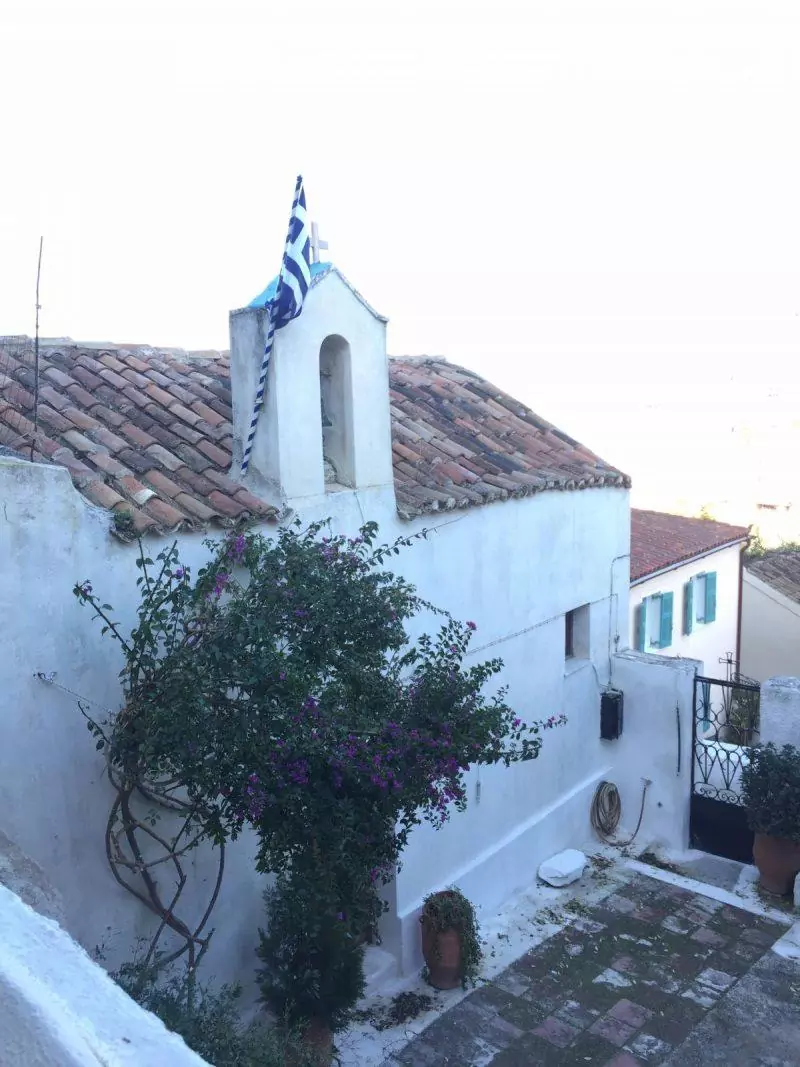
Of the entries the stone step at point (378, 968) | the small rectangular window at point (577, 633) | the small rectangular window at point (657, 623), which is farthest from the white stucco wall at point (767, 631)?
the stone step at point (378, 968)

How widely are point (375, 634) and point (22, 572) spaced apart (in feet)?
6.76

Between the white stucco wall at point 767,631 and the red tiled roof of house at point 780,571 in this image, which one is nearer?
the white stucco wall at point 767,631

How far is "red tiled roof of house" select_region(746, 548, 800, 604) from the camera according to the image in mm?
17562

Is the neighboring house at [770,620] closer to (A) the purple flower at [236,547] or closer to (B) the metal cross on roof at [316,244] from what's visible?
(B) the metal cross on roof at [316,244]

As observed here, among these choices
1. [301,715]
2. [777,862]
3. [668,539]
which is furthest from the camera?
[668,539]

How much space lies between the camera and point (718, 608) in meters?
16.9

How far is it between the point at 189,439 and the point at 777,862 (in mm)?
7487

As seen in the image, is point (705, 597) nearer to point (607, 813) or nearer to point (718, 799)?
point (718, 799)

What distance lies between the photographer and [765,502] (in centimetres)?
2559

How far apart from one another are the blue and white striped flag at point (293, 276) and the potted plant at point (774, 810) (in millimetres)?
6650

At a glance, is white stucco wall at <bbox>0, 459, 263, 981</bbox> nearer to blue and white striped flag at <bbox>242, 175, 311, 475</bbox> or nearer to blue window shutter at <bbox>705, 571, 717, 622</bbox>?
blue and white striped flag at <bbox>242, 175, 311, 475</bbox>

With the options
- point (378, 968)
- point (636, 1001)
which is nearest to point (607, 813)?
point (636, 1001)

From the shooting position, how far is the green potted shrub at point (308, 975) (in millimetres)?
6395

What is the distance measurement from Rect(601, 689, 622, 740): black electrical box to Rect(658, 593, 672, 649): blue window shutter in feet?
13.3
